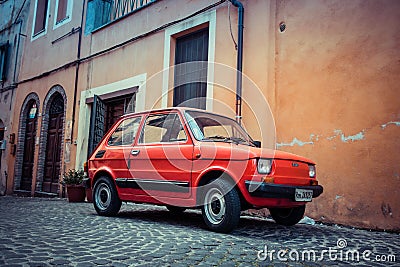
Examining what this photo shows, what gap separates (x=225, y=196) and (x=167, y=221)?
158 cm

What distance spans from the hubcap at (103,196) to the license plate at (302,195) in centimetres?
292

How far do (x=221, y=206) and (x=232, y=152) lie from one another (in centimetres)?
65

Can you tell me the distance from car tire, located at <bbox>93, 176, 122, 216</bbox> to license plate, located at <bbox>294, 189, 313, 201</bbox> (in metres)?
2.76

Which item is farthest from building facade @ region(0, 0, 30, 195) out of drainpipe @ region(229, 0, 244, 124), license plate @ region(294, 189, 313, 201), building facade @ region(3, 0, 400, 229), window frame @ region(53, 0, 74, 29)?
license plate @ region(294, 189, 313, 201)

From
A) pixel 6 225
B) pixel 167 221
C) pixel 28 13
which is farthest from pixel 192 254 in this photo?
pixel 28 13

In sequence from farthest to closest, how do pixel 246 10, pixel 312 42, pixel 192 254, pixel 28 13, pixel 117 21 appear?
pixel 28 13
pixel 117 21
pixel 246 10
pixel 312 42
pixel 192 254

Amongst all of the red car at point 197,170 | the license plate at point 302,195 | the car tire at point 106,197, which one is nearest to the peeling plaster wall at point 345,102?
the red car at point 197,170

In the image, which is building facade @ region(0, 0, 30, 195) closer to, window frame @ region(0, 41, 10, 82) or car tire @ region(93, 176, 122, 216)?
window frame @ region(0, 41, 10, 82)

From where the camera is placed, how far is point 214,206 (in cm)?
443

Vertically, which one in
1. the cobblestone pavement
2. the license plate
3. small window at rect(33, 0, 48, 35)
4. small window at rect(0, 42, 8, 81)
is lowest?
the cobblestone pavement

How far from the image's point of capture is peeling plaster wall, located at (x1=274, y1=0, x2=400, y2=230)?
541cm

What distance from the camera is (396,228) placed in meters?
5.14

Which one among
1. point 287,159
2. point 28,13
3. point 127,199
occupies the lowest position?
point 127,199

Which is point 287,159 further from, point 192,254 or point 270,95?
point 270,95
